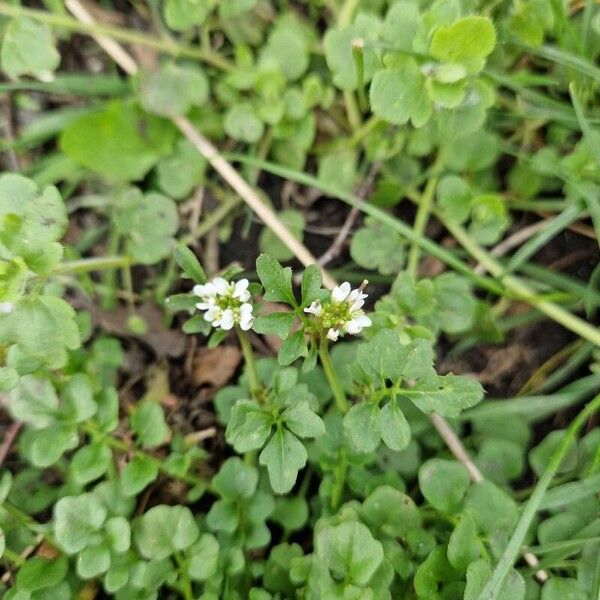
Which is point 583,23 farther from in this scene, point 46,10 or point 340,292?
point 46,10

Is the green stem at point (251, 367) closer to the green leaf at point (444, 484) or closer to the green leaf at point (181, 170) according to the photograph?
the green leaf at point (444, 484)

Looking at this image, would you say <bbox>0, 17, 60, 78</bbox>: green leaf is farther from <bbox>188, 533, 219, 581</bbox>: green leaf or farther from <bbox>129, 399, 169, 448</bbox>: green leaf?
<bbox>188, 533, 219, 581</bbox>: green leaf

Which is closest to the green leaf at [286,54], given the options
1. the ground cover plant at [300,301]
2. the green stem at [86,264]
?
the ground cover plant at [300,301]

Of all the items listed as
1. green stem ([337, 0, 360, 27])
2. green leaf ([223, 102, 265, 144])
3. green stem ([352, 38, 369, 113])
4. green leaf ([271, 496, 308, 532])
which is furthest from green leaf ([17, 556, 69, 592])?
green stem ([337, 0, 360, 27])

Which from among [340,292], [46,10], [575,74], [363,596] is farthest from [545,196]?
[46,10]

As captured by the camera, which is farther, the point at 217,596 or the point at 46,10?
the point at 46,10

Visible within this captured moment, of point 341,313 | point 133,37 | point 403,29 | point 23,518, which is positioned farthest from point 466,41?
point 23,518
